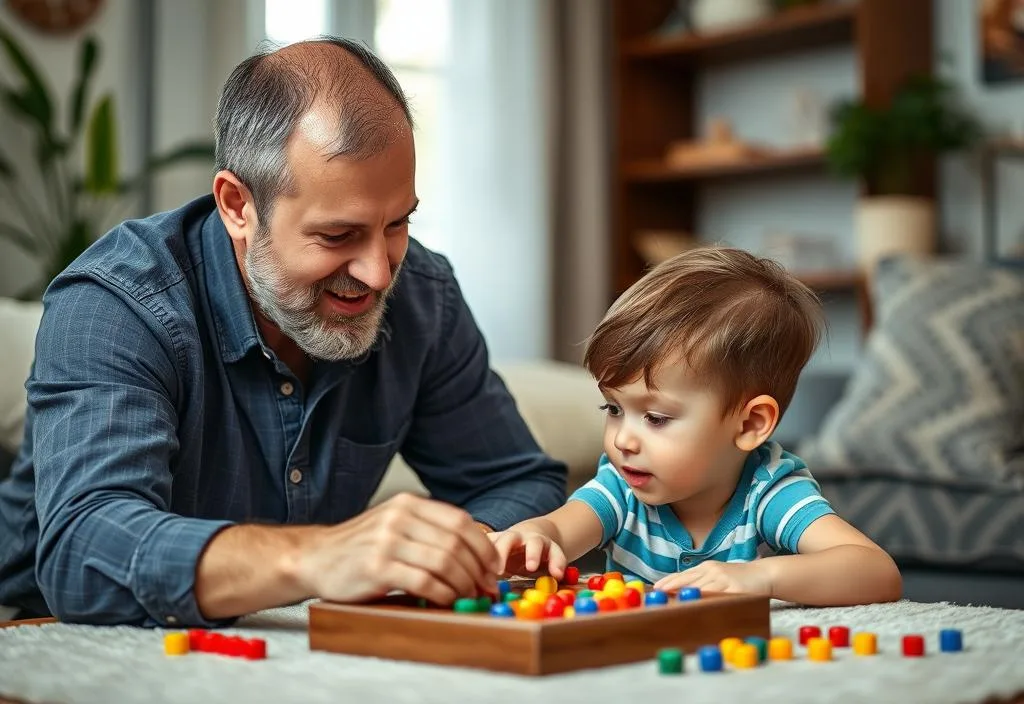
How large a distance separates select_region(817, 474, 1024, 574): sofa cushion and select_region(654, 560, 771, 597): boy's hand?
5.54 feet

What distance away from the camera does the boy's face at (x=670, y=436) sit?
4.61 feet

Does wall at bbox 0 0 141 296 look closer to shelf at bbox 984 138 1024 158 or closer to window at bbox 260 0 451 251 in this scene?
window at bbox 260 0 451 251

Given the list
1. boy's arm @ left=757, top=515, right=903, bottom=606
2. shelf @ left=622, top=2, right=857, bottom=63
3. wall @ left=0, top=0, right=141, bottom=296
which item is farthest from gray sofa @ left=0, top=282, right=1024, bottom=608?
shelf @ left=622, top=2, right=857, bottom=63

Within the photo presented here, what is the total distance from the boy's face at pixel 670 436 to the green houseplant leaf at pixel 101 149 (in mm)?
2847

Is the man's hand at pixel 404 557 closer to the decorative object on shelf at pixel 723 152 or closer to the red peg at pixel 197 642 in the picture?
the red peg at pixel 197 642

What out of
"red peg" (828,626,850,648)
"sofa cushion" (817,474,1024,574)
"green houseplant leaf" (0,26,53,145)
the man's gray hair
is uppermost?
"green houseplant leaf" (0,26,53,145)

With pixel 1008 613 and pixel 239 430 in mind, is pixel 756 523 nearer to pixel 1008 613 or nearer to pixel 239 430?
pixel 1008 613

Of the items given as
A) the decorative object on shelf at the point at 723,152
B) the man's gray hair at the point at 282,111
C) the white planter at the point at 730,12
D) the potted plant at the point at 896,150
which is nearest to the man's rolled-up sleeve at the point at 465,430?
the man's gray hair at the point at 282,111

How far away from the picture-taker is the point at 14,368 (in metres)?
2.24

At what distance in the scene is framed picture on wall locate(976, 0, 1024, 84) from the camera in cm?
431

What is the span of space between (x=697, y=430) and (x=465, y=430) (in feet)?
1.73

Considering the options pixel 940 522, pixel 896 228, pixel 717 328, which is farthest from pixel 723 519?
pixel 896 228

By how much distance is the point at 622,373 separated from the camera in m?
1.42

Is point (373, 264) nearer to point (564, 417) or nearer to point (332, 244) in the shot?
point (332, 244)
